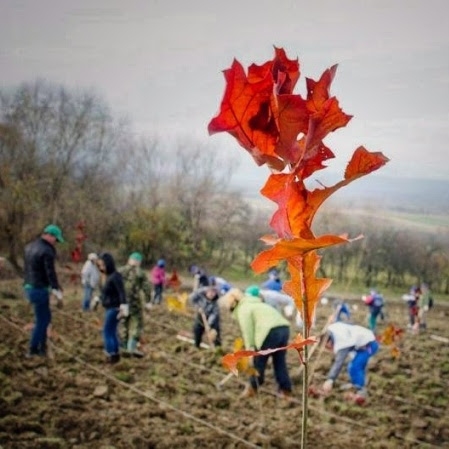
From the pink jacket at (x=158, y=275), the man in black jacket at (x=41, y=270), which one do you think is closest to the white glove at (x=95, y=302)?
the pink jacket at (x=158, y=275)

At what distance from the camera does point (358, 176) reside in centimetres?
68

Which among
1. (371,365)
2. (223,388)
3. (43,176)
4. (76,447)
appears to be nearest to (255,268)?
(76,447)

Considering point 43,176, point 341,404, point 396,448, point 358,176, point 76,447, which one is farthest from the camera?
point 43,176

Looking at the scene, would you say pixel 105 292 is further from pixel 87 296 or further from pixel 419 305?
pixel 419 305

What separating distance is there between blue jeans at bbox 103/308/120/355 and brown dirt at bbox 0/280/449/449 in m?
0.22

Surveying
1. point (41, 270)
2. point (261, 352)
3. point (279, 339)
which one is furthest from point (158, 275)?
point (261, 352)

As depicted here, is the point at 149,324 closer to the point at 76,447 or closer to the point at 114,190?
the point at 76,447

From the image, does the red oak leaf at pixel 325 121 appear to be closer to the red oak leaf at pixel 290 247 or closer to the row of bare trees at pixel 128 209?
the red oak leaf at pixel 290 247

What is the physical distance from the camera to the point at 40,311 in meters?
5.21

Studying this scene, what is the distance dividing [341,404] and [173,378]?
2.01 metres

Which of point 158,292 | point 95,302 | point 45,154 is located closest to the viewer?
point 95,302

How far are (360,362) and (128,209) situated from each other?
2185cm

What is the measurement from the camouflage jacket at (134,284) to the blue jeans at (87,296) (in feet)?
11.8

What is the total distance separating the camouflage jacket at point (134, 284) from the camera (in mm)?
5932
